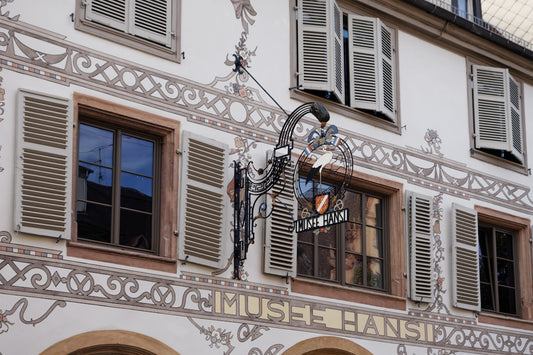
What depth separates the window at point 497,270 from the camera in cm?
1712

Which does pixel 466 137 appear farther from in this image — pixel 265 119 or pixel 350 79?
pixel 265 119

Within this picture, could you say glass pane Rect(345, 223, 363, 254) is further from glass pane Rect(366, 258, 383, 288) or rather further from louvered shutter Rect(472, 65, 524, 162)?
louvered shutter Rect(472, 65, 524, 162)

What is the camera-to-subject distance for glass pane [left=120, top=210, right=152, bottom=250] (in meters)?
12.5

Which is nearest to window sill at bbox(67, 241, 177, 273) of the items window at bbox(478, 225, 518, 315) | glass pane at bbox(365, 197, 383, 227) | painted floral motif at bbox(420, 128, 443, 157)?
glass pane at bbox(365, 197, 383, 227)

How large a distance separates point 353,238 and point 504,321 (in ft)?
11.2

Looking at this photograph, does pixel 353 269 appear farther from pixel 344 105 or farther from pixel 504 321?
pixel 504 321

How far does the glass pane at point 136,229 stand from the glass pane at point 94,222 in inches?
7.9

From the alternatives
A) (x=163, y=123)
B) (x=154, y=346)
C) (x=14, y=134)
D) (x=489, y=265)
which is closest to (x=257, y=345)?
(x=154, y=346)

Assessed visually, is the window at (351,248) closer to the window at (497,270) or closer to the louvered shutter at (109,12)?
the window at (497,270)

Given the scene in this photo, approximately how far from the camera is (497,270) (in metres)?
17.4

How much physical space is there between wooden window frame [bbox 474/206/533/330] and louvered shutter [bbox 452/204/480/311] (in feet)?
1.78

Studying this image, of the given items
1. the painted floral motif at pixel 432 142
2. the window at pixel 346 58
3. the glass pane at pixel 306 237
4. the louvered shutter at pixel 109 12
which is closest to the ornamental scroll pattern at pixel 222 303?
the glass pane at pixel 306 237

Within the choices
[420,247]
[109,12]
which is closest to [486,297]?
[420,247]

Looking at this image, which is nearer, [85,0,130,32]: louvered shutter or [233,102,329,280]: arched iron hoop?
[85,0,130,32]: louvered shutter
